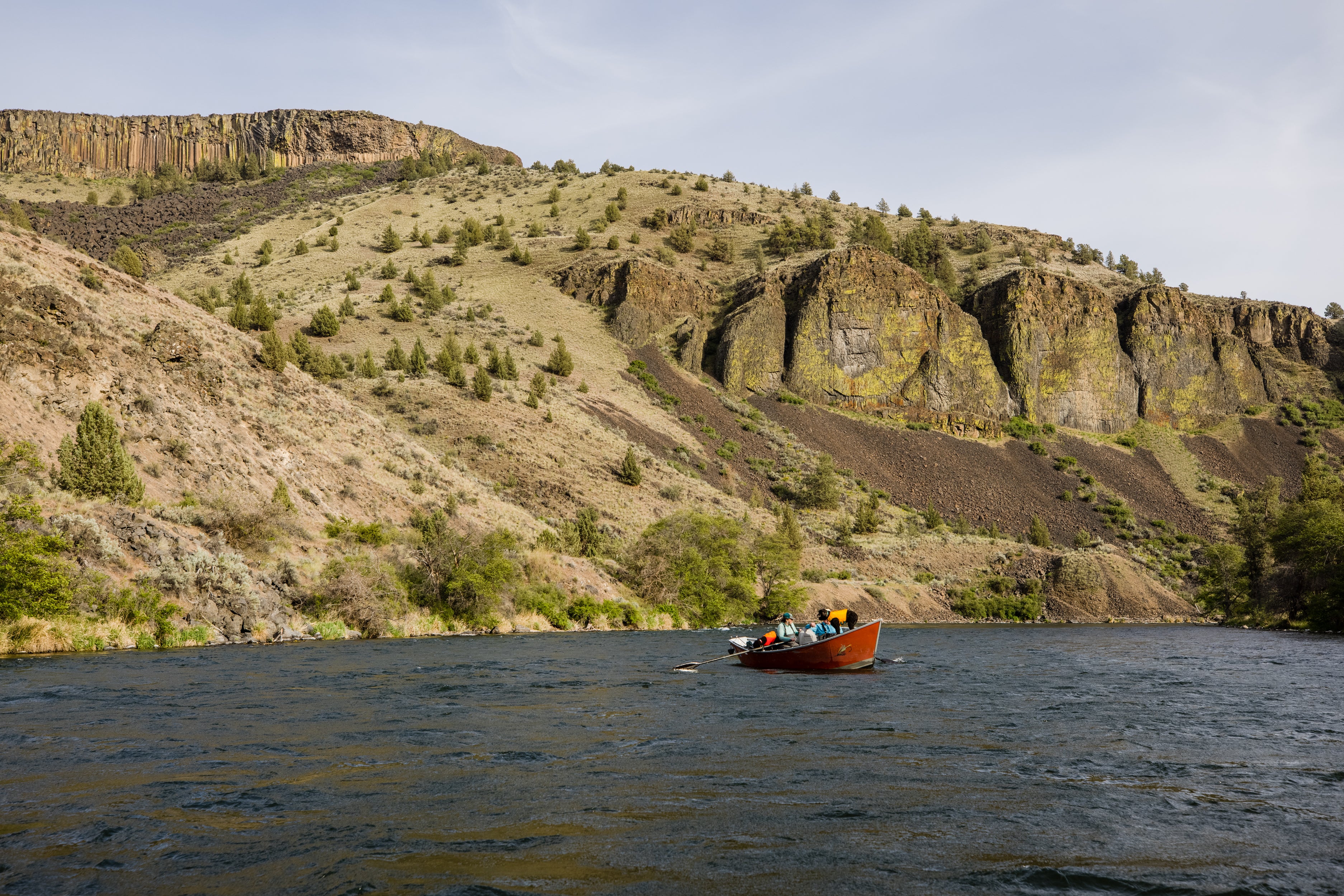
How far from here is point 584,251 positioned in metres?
94.6

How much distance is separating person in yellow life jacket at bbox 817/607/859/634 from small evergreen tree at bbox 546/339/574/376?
46.3 metres

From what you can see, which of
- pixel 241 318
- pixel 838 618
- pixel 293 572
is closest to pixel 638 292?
pixel 241 318

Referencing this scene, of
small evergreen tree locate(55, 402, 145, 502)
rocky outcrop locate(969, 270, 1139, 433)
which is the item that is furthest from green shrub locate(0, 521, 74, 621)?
rocky outcrop locate(969, 270, 1139, 433)

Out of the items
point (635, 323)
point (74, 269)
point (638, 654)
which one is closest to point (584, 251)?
point (635, 323)

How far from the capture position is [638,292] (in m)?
84.6

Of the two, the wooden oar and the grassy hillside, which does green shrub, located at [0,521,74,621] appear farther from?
the wooden oar

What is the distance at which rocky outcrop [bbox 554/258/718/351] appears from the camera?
82.6 meters

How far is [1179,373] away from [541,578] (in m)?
76.7

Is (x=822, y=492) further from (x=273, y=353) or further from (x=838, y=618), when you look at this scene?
(x=838, y=618)

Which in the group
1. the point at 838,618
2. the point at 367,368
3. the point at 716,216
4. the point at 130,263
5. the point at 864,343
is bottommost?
the point at 838,618

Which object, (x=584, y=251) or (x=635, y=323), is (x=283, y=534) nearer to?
(x=635, y=323)

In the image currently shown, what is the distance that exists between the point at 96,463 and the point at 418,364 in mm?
33269

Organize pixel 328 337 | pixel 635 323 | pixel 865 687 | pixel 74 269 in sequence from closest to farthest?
pixel 865 687, pixel 74 269, pixel 328 337, pixel 635 323

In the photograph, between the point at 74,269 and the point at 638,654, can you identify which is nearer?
the point at 638,654
